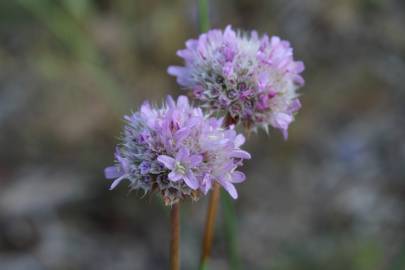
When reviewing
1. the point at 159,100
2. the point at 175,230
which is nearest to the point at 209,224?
the point at 175,230

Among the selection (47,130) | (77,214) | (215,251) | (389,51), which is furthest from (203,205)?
(389,51)

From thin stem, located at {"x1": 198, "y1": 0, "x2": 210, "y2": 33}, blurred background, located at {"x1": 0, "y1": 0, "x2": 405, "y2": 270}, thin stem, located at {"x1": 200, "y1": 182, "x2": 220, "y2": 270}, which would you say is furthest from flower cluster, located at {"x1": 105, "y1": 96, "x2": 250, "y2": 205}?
blurred background, located at {"x1": 0, "y1": 0, "x2": 405, "y2": 270}

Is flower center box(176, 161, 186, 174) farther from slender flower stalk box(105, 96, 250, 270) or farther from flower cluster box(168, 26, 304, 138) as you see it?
flower cluster box(168, 26, 304, 138)

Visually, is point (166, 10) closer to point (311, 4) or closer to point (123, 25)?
point (123, 25)

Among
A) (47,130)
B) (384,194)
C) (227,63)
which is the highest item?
(47,130)

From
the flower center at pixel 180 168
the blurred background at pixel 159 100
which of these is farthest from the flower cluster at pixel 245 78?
the blurred background at pixel 159 100
